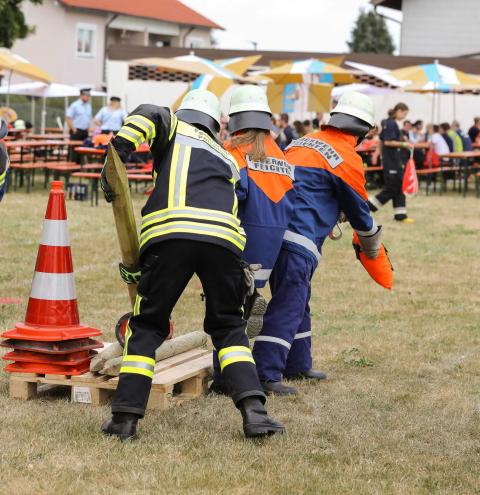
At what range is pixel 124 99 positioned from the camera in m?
31.9

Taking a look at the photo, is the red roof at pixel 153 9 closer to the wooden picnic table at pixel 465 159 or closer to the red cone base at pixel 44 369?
the wooden picnic table at pixel 465 159

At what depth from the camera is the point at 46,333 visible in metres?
5.78

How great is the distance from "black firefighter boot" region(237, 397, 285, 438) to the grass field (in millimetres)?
56

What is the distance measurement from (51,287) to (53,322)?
0.20 m

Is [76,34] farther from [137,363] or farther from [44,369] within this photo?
[137,363]

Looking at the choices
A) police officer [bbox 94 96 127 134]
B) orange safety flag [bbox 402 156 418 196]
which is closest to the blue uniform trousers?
orange safety flag [bbox 402 156 418 196]

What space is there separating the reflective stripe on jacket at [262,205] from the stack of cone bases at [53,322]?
1.02m

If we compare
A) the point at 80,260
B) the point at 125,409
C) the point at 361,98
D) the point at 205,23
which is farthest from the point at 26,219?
the point at 205,23

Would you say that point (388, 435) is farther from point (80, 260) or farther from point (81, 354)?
point (80, 260)

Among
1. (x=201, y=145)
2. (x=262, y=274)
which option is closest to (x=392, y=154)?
(x=262, y=274)

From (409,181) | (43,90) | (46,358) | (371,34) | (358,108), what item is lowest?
(46,358)

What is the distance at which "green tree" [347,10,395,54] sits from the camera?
275ft

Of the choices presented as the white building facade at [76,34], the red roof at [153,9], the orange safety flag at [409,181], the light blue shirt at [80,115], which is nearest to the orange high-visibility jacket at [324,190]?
the orange safety flag at [409,181]

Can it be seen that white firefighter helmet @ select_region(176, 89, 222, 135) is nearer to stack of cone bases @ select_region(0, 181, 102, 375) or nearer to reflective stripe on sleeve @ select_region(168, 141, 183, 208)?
reflective stripe on sleeve @ select_region(168, 141, 183, 208)
